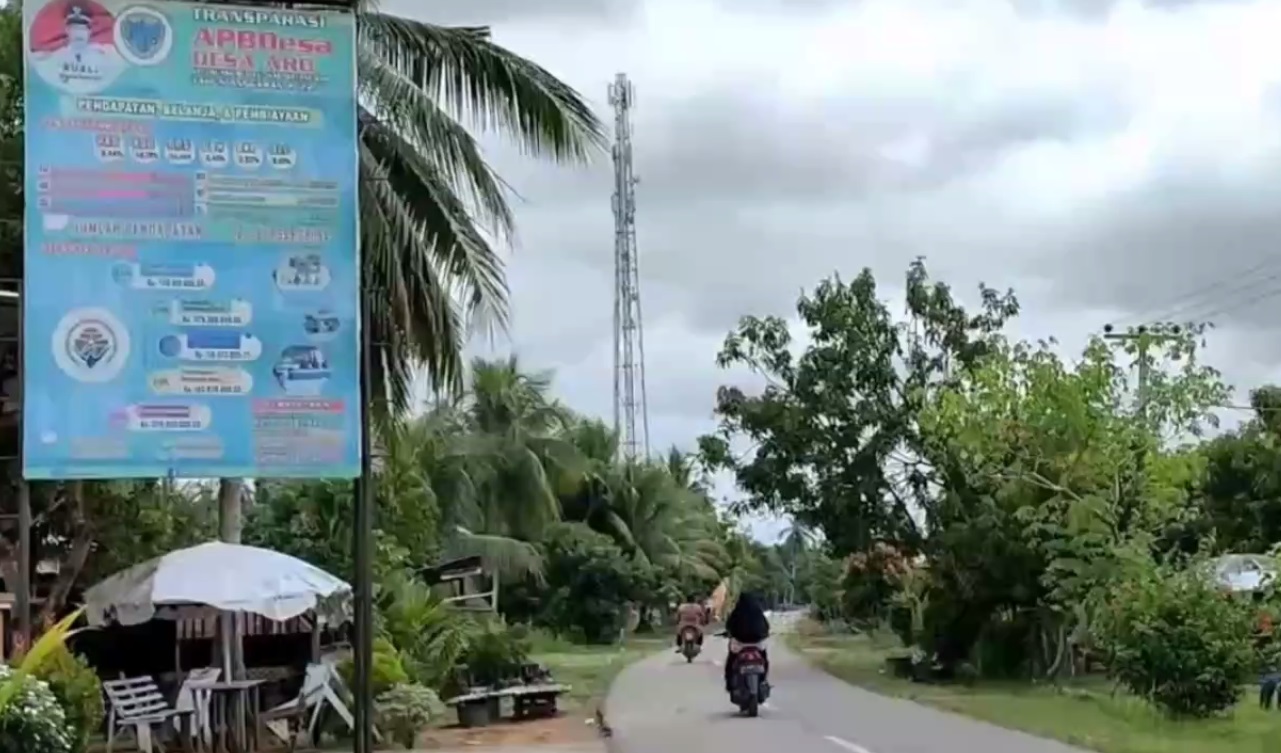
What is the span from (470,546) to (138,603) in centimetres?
2746

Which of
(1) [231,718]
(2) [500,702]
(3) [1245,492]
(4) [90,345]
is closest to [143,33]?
(4) [90,345]

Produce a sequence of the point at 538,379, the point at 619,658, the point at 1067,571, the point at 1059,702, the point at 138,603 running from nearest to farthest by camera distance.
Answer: the point at 138,603 → the point at 1059,702 → the point at 1067,571 → the point at 619,658 → the point at 538,379

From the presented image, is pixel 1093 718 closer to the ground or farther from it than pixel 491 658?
closer to the ground

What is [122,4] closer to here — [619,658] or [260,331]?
[260,331]

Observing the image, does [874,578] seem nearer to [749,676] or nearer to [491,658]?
[491,658]

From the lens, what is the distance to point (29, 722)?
1048cm

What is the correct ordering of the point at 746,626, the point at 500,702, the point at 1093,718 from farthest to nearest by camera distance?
the point at 500,702, the point at 746,626, the point at 1093,718

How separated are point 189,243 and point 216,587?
4.25m

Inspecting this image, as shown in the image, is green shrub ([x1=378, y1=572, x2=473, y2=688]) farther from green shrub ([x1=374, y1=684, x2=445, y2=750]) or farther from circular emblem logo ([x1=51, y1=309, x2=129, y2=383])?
circular emblem logo ([x1=51, y1=309, x2=129, y2=383])

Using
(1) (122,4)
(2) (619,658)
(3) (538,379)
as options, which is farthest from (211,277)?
(3) (538,379)

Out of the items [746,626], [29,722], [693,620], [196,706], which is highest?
[29,722]

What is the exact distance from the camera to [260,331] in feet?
42.5

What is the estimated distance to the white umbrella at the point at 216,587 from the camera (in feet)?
51.6

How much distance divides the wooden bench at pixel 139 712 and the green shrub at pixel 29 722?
18.1ft
